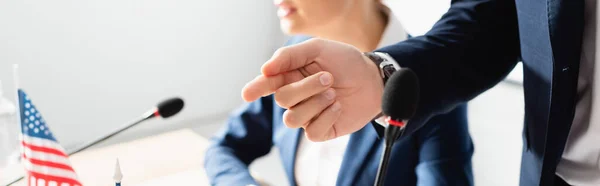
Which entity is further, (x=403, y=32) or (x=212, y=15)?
(x=212, y=15)

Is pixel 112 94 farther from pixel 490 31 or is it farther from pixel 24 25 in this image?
pixel 490 31

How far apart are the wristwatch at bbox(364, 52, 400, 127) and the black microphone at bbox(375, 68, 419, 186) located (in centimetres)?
21

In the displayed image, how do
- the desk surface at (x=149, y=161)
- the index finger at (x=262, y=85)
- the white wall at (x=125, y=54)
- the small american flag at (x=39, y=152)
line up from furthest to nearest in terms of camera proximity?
the white wall at (x=125, y=54) < the desk surface at (x=149, y=161) < the small american flag at (x=39, y=152) < the index finger at (x=262, y=85)

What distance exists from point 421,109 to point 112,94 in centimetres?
116

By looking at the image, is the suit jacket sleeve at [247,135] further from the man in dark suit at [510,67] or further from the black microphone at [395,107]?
the black microphone at [395,107]

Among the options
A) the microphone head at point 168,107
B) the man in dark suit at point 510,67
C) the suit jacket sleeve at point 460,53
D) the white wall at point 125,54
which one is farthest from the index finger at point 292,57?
the white wall at point 125,54

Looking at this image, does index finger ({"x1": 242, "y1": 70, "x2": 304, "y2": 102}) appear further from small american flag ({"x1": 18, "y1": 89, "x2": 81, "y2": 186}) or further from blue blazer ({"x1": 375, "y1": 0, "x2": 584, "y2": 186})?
small american flag ({"x1": 18, "y1": 89, "x2": 81, "y2": 186})

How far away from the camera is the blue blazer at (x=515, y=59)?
0.65 metres

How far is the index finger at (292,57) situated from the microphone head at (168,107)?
33cm

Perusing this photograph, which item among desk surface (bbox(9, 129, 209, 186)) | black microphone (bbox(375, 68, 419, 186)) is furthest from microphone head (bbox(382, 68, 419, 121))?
desk surface (bbox(9, 129, 209, 186))

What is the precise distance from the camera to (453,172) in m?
1.04

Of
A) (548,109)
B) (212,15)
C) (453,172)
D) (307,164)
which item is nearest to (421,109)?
(548,109)

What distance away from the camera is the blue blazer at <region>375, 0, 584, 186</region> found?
0.65 m

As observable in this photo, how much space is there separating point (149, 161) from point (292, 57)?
0.83m
